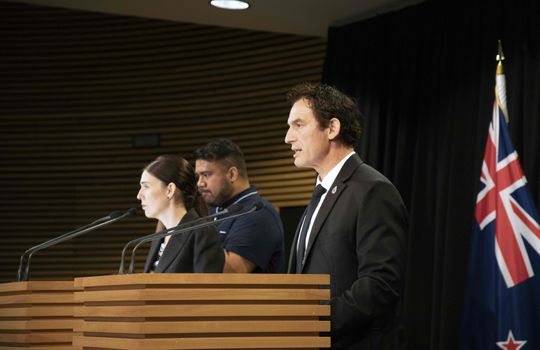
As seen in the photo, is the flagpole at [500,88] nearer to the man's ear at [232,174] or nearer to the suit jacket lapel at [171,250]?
the man's ear at [232,174]

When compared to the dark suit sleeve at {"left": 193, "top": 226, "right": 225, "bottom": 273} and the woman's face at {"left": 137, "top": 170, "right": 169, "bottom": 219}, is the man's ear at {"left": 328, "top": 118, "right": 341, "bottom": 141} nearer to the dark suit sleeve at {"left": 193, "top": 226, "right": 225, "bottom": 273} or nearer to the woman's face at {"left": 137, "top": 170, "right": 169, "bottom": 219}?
the dark suit sleeve at {"left": 193, "top": 226, "right": 225, "bottom": 273}

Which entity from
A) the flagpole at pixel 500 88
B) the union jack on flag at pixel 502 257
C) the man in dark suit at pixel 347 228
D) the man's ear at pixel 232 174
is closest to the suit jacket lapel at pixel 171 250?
the man in dark suit at pixel 347 228

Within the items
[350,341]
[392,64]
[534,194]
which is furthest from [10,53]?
[350,341]

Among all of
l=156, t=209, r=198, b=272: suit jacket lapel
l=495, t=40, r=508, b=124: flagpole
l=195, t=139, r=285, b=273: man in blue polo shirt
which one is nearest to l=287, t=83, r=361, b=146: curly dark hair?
l=156, t=209, r=198, b=272: suit jacket lapel

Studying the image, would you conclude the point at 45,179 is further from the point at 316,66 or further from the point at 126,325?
the point at 126,325

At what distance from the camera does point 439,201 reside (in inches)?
246

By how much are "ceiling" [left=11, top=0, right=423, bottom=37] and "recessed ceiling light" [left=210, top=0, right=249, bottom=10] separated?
58 millimetres

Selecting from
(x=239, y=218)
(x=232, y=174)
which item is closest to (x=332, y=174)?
(x=239, y=218)

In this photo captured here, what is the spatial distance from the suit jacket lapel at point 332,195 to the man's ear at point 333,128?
0.12 meters

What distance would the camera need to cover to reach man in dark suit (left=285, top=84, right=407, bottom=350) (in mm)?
3193

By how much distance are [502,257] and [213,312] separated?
2777mm

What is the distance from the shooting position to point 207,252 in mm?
4059

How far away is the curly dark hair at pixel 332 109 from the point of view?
365 cm

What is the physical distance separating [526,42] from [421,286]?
1.79m
